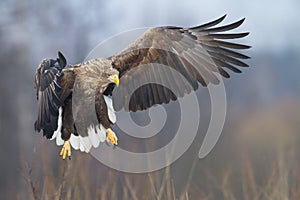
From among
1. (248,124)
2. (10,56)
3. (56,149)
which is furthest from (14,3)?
(248,124)

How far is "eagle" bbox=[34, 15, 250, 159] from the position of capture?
496 centimetres

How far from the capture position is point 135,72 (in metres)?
5.45

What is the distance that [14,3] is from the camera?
14398mm

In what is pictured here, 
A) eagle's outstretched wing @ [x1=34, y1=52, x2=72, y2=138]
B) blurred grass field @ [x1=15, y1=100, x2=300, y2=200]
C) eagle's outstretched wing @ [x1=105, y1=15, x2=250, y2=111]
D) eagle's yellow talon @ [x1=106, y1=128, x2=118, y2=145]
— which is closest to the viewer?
blurred grass field @ [x1=15, y1=100, x2=300, y2=200]

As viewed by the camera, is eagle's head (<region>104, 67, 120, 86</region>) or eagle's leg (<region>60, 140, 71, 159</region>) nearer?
eagle's leg (<region>60, 140, 71, 159</region>)

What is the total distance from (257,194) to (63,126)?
170 centimetres

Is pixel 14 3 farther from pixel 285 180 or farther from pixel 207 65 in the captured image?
pixel 285 180

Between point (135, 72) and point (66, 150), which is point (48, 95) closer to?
point (66, 150)

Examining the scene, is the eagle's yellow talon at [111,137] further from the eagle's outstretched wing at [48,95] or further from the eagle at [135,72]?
the eagle's outstretched wing at [48,95]

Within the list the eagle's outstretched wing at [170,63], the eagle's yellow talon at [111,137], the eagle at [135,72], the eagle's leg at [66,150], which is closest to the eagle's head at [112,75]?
the eagle at [135,72]

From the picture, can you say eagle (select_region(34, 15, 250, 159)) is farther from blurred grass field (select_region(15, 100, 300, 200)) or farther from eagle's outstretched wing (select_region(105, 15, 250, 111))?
blurred grass field (select_region(15, 100, 300, 200))

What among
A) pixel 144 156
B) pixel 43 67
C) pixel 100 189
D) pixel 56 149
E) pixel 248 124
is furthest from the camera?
pixel 248 124

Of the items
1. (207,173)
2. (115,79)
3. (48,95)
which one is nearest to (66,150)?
(48,95)

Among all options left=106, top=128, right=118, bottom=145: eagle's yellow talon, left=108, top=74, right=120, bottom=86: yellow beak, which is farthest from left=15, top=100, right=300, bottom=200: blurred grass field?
left=108, top=74, right=120, bottom=86: yellow beak
